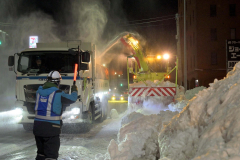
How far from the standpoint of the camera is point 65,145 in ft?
26.9

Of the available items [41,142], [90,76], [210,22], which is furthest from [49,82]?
[210,22]

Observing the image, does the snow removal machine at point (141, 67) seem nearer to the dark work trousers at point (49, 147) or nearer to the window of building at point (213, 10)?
the dark work trousers at point (49, 147)

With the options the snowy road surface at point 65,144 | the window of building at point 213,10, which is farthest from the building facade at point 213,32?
the snowy road surface at point 65,144

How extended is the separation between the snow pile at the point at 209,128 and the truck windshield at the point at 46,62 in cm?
596

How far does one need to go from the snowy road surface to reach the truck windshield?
2.37 m

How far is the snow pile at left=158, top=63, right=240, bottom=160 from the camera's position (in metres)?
3.17

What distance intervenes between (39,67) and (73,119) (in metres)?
2.26

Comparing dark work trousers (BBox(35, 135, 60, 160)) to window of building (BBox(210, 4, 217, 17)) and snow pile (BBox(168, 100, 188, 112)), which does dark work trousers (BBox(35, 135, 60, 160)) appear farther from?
window of building (BBox(210, 4, 217, 17))

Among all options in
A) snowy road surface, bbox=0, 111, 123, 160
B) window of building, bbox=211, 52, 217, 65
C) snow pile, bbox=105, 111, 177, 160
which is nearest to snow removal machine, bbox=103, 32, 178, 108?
snowy road surface, bbox=0, 111, 123, 160

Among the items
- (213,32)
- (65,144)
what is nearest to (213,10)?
(213,32)

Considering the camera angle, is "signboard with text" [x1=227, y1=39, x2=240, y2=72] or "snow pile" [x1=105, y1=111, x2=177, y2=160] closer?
"snow pile" [x1=105, y1=111, x2=177, y2=160]

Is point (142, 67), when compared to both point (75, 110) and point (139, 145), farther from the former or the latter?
point (139, 145)

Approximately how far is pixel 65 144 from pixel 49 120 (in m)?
3.80

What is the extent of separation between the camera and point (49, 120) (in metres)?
4.81
